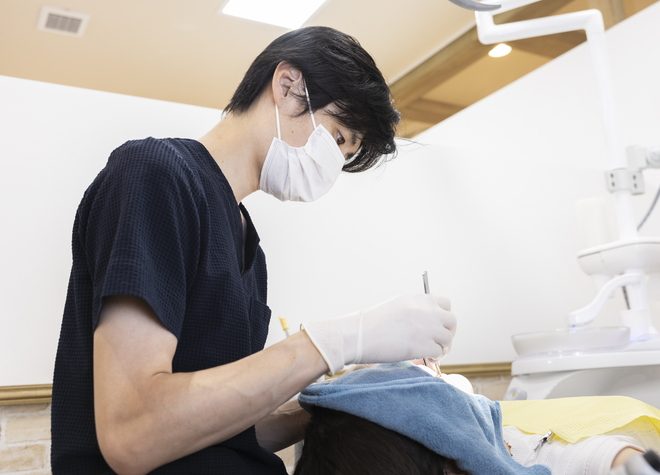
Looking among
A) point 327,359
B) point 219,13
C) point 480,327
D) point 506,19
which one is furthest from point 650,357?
point 219,13

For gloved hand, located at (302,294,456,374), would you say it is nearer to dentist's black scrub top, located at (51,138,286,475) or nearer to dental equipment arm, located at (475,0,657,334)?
dentist's black scrub top, located at (51,138,286,475)

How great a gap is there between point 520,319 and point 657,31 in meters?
1.30

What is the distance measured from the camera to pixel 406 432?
31.3 inches

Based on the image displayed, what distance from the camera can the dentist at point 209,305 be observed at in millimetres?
678

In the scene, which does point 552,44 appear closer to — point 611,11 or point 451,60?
point 611,11

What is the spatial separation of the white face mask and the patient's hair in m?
0.45

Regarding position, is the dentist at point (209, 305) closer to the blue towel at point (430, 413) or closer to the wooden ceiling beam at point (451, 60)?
the blue towel at point (430, 413)

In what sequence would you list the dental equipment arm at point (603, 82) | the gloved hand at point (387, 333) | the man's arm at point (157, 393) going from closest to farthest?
1. the man's arm at point (157, 393)
2. the gloved hand at point (387, 333)
3. the dental equipment arm at point (603, 82)

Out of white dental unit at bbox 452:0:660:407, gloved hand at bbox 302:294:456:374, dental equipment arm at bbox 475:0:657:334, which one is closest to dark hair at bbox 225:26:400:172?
gloved hand at bbox 302:294:456:374

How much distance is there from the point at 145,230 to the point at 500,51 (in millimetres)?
2694

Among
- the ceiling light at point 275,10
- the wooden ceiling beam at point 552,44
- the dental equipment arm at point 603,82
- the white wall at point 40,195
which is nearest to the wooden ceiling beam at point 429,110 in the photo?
the wooden ceiling beam at point 552,44

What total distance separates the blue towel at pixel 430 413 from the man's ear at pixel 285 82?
0.51m

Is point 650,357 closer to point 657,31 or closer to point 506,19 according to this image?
point 657,31

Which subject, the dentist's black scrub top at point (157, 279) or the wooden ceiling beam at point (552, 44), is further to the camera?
the wooden ceiling beam at point (552, 44)
